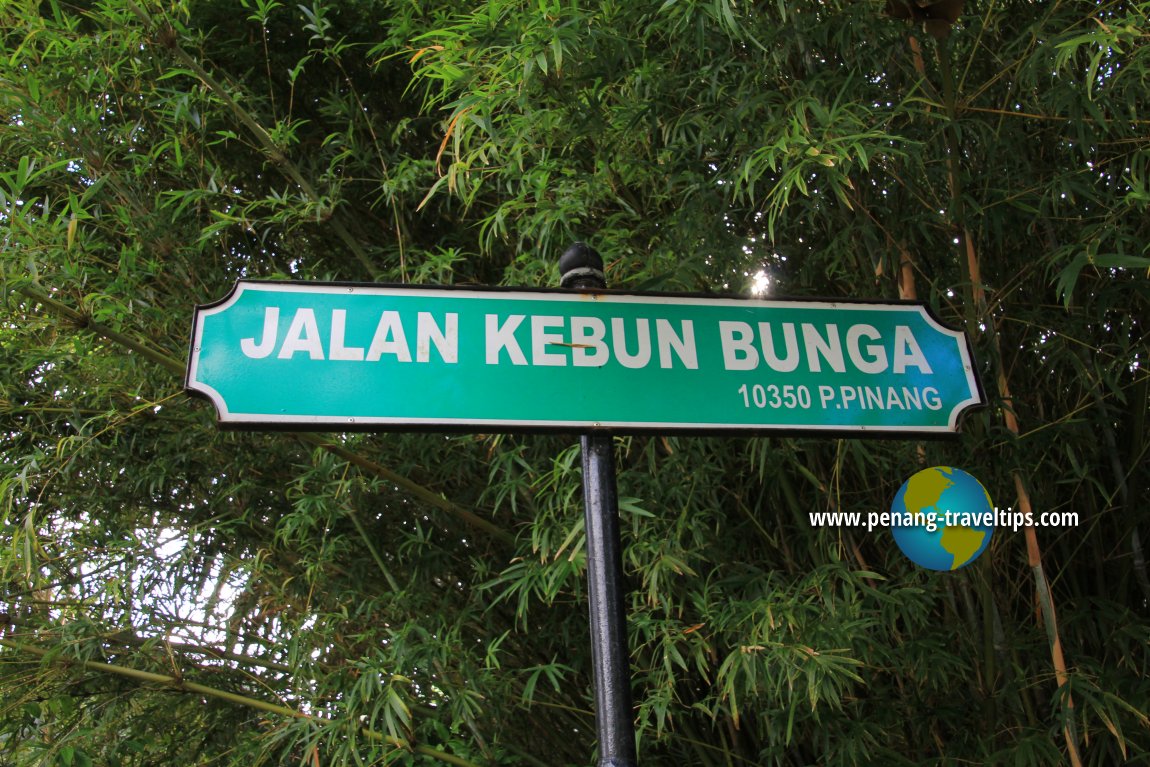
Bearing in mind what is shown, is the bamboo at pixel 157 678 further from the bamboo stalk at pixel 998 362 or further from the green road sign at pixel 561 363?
the bamboo stalk at pixel 998 362

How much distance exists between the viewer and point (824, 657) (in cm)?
138

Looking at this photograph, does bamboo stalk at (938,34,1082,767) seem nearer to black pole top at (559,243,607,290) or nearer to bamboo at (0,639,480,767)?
black pole top at (559,243,607,290)

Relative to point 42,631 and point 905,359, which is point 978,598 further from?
point 42,631

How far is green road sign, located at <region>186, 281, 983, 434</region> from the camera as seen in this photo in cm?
90

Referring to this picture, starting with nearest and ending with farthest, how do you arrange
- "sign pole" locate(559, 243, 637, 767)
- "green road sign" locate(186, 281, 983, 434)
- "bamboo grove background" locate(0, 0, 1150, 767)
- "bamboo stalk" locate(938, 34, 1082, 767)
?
"sign pole" locate(559, 243, 637, 767) → "green road sign" locate(186, 281, 983, 434) → "bamboo stalk" locate(938, 34, 1082, 767) → "bamboo grove background" locate(0, 0, 1150, 767)

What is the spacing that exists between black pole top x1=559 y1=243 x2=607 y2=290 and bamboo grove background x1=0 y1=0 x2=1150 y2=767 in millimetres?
446

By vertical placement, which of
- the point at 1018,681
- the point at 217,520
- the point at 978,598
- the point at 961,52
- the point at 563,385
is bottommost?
the point at 1018,681

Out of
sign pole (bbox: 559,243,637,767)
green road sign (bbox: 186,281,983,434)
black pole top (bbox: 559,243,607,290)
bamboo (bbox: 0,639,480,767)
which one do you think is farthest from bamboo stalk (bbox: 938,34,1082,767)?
bamboo (bbox: 0,639,480,767)

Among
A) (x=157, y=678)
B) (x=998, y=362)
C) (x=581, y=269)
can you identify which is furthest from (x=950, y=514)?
(x=157, y=678)

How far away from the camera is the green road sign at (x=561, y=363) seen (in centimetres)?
90

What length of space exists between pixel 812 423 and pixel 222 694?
4.80 ft

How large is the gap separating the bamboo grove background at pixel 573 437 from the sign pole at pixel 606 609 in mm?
624

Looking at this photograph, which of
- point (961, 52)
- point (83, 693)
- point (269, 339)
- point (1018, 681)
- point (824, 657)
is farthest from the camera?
point (83, 693)

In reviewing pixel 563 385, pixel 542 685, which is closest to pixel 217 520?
pixel 542 685
